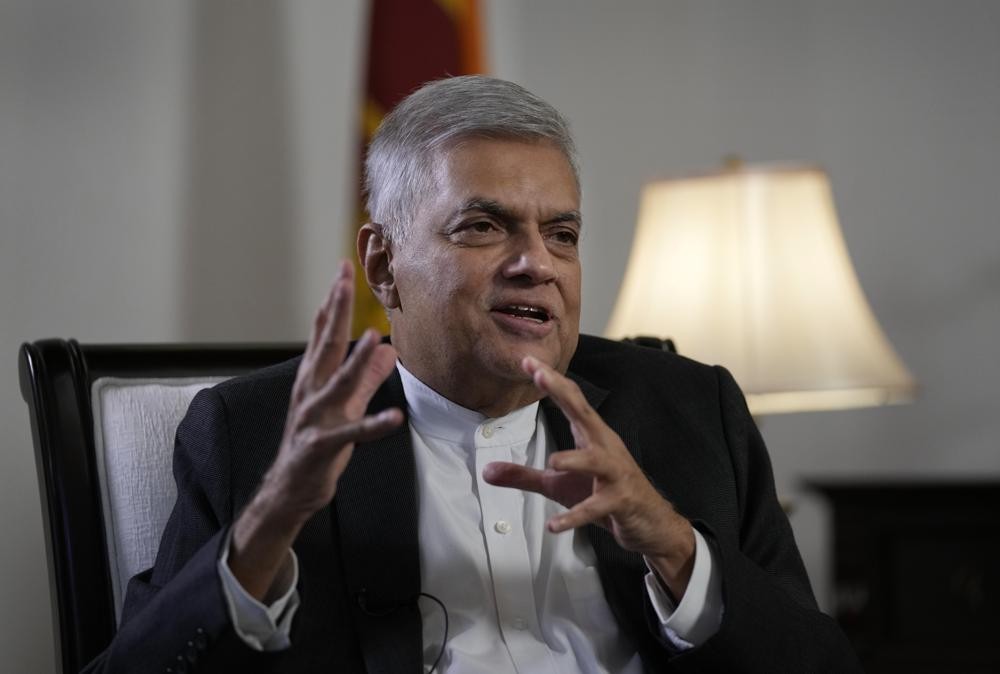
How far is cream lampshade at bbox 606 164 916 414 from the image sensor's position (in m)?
2.17

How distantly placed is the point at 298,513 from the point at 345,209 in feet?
5.97

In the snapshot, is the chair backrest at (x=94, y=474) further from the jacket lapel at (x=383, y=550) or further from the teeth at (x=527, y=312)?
the teeth at (x=527, y=312)

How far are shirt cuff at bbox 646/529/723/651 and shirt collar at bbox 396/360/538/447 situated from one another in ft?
1.03

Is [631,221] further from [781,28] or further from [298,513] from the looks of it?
[298,513]

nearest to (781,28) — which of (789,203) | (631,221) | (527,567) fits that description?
(631,221)

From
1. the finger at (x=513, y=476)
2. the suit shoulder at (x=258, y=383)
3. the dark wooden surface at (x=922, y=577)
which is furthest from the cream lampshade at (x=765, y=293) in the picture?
the dark wooden surface at (x=922, y=577)

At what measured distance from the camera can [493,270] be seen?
1.53 metres

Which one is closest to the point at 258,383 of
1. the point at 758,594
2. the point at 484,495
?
the point at 484,495

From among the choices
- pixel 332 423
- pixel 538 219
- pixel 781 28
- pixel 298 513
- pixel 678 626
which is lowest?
pixel 678 626

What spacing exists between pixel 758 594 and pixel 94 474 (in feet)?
2.86

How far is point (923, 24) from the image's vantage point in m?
3.53

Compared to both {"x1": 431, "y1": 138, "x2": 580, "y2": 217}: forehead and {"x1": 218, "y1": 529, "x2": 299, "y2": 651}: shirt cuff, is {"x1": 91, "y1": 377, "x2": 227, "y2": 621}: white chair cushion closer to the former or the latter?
{"x1": 218, "y1": 529, "x2": 299, "y2": 651}: shirt cuff

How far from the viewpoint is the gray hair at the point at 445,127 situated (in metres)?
1.56

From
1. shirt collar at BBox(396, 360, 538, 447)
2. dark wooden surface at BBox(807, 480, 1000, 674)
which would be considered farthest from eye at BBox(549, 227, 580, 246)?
dark wooden surface at BBox(807, 480, 1000, 674)
